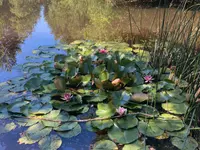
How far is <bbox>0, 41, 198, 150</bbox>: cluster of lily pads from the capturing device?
1654 millimetres

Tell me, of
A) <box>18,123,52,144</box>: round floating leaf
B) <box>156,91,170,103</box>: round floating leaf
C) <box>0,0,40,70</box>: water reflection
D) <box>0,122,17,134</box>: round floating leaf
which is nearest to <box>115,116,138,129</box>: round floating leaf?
<box>156,91,170,103</box>: round floating leaf

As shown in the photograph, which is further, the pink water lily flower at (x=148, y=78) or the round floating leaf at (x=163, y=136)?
the pink water lily flower at (x=148, y=78)

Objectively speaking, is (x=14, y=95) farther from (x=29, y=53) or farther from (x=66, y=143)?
(x=29, y=53)

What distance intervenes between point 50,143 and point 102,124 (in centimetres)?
39

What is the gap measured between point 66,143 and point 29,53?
73.9 inches

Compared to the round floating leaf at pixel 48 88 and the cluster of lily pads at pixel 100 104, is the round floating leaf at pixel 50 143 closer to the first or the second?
the cluster of lily pads at pixel 100 104

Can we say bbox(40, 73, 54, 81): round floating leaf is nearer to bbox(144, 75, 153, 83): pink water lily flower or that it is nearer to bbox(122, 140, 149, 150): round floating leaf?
bbox(144, 75, 153, 83): pink water lily flower

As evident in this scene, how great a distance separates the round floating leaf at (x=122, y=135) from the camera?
1.59 metres

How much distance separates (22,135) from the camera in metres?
1.68

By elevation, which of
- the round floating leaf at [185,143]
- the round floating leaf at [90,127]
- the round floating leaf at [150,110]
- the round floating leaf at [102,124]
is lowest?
the round floating leaf at [185,143]

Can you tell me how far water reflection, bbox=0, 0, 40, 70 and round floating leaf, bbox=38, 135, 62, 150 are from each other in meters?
1.41

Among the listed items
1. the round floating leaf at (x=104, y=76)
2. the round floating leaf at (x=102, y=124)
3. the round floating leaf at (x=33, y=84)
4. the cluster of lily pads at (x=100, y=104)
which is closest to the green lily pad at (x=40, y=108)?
the cluster of lily pads at (x=100, y=104)

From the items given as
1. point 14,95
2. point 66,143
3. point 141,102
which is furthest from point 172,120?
point 14,95

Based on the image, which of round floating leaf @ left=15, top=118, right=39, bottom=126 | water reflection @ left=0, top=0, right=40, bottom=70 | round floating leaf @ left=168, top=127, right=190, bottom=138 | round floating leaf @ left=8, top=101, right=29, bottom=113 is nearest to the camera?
round floating leaf @ left=168, top=127, right=190, bottom=138
